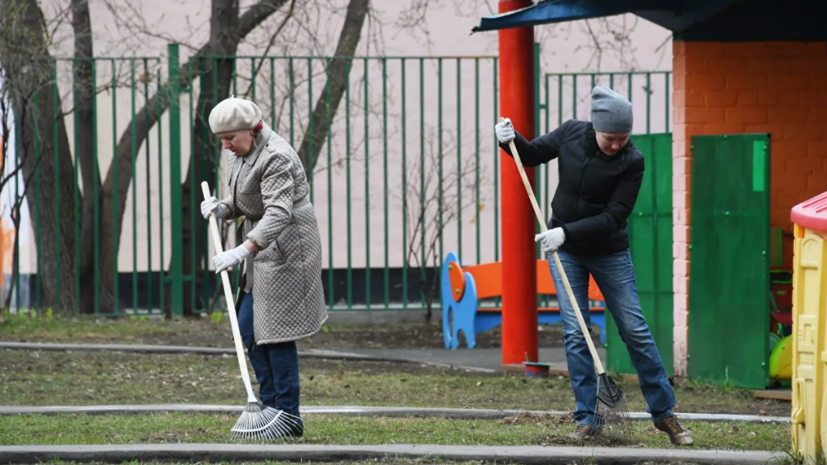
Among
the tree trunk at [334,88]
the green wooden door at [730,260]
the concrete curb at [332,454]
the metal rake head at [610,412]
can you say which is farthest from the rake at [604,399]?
the tree trunk at [334,88]

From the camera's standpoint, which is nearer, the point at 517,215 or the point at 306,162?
the point at 517,215

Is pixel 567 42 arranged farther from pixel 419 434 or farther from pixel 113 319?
pixel 419 434

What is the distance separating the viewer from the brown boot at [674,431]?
229 inches

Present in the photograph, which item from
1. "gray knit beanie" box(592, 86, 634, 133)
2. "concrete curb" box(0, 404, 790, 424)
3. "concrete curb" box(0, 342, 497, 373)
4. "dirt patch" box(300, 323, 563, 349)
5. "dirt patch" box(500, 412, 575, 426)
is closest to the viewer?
"gray knit beanie" box(592, 86, 634, 133)

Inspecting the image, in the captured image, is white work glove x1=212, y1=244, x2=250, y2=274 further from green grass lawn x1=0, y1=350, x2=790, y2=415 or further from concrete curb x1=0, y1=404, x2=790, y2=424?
green grass lawn x1=0, y1=350, x2=790, y2=415

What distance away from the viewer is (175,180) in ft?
39.1

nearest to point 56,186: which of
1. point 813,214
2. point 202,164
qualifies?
point 202,164

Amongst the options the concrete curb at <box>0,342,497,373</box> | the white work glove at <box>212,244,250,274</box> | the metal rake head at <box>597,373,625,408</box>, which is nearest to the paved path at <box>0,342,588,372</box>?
the concrete curb at <box>0,342,497,373</box>

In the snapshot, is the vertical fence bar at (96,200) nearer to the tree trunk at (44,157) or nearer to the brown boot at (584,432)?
the tree trunk at (44,157)

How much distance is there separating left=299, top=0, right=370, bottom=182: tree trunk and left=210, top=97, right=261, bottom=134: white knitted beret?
6.49 m

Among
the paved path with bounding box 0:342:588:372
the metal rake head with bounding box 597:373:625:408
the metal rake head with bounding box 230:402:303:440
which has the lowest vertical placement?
the paved path with bounding box 0:342:588:372

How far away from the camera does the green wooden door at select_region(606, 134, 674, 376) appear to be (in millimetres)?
8938

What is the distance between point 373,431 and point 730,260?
3381 mm

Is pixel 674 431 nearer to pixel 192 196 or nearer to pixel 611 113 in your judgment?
pixel 611 113
